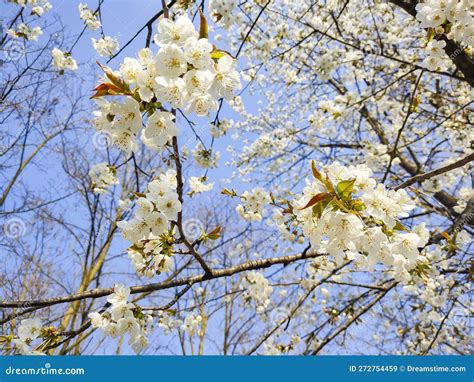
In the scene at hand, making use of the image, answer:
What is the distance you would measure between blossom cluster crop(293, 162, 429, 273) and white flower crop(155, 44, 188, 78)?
1.55ft

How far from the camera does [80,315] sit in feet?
19.9

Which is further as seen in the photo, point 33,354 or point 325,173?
point 33,354

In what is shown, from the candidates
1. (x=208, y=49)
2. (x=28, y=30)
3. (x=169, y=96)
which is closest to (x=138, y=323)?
(x=169, y=96)

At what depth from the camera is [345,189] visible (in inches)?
44.2

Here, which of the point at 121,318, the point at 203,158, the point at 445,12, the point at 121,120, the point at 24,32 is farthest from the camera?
the point at 24,32

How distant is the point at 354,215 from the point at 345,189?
8 cm

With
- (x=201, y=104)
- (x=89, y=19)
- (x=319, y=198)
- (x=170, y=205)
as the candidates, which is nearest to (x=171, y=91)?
(x=201, y=104)

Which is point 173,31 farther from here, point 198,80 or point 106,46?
point 106,46

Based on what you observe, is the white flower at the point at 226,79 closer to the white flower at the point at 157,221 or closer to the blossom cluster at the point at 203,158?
the white flower at the point at 157,221

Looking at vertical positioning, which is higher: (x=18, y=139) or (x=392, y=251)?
(x=18, y=139)

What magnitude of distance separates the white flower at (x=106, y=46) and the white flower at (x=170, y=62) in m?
2.44

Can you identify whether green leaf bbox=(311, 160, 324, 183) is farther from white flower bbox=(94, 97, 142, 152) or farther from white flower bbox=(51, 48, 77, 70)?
white flower bbox=(51, 48, 77, 70)

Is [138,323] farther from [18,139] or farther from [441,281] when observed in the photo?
[18,139]

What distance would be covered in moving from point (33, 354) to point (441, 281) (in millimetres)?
3759
